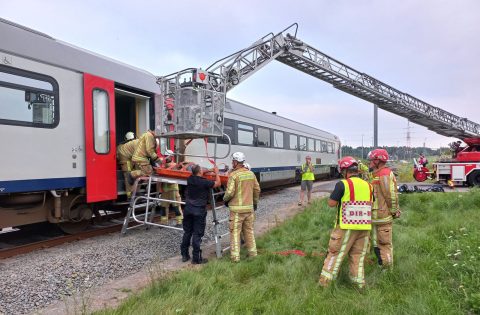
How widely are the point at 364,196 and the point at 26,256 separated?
4995 millimetres

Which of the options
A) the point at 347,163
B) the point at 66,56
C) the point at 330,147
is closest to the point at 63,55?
the point at 66,56

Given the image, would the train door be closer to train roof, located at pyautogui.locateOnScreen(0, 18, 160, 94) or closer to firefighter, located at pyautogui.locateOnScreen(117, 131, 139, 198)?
firefighter, located at pyautogui.locateOnScreen(117, 131, 139, 198)

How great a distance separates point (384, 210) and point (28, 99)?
5531 millimetres

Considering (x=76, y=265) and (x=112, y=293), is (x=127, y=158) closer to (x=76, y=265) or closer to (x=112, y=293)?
(x=76, y=265)

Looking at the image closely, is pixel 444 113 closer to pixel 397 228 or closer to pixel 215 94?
pixel 397 228

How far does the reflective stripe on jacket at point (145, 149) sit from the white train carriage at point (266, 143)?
2703mm

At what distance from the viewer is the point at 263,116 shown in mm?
14680

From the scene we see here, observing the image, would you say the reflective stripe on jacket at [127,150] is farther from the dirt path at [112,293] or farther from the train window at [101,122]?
the dirt path at [112,293]

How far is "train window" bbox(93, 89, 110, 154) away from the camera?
21.9ft

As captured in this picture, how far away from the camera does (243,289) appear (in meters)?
3.76

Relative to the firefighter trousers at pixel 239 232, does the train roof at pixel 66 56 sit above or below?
above

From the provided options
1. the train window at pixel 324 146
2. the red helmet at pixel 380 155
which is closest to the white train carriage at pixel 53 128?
the red helmet at pixel 380 155

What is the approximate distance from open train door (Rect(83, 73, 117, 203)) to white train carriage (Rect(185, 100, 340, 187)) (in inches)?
112

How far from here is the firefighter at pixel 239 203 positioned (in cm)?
511
